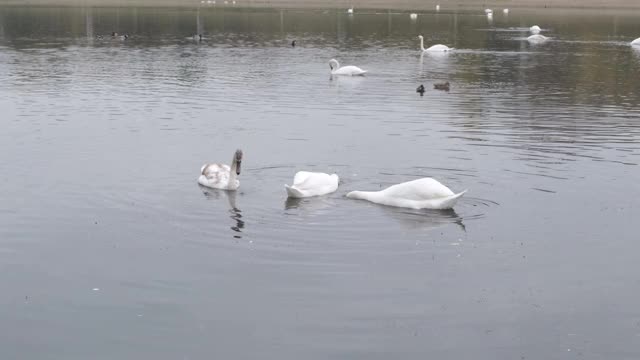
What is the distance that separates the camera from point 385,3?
453 feet

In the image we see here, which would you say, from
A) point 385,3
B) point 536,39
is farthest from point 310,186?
point 385,3

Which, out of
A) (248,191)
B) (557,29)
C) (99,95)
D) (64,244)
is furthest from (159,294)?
(557,29)

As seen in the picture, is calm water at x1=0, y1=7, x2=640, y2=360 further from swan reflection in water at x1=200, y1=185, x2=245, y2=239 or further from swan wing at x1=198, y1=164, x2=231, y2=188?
swan wing at x1=198, y1=164, x2=231, y2=188

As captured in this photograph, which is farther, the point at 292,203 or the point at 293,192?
the point at 293,192

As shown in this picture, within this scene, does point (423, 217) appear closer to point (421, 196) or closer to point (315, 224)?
point (421, 196)

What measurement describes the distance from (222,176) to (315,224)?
3840 millimetres

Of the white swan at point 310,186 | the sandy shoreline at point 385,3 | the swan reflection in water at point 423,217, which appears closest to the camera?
the swan reflection in water at point 423,217

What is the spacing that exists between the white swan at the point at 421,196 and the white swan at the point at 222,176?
11.1 ft

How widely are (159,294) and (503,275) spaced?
5.51 metres

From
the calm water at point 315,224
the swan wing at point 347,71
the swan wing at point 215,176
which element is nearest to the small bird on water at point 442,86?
the calm water at point 315,224

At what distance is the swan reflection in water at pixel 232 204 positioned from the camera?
1897 centimetres

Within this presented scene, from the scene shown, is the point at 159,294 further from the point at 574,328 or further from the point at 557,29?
the point at 557,29

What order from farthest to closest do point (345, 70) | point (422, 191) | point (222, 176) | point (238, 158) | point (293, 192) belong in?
point (345, 70), point (222, 176), point (238, 158), point (293, 192), point (422, 191)

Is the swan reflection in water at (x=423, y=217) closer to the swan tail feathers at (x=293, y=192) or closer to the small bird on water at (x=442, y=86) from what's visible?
the swan tail feathers at (x=293, y=192)
